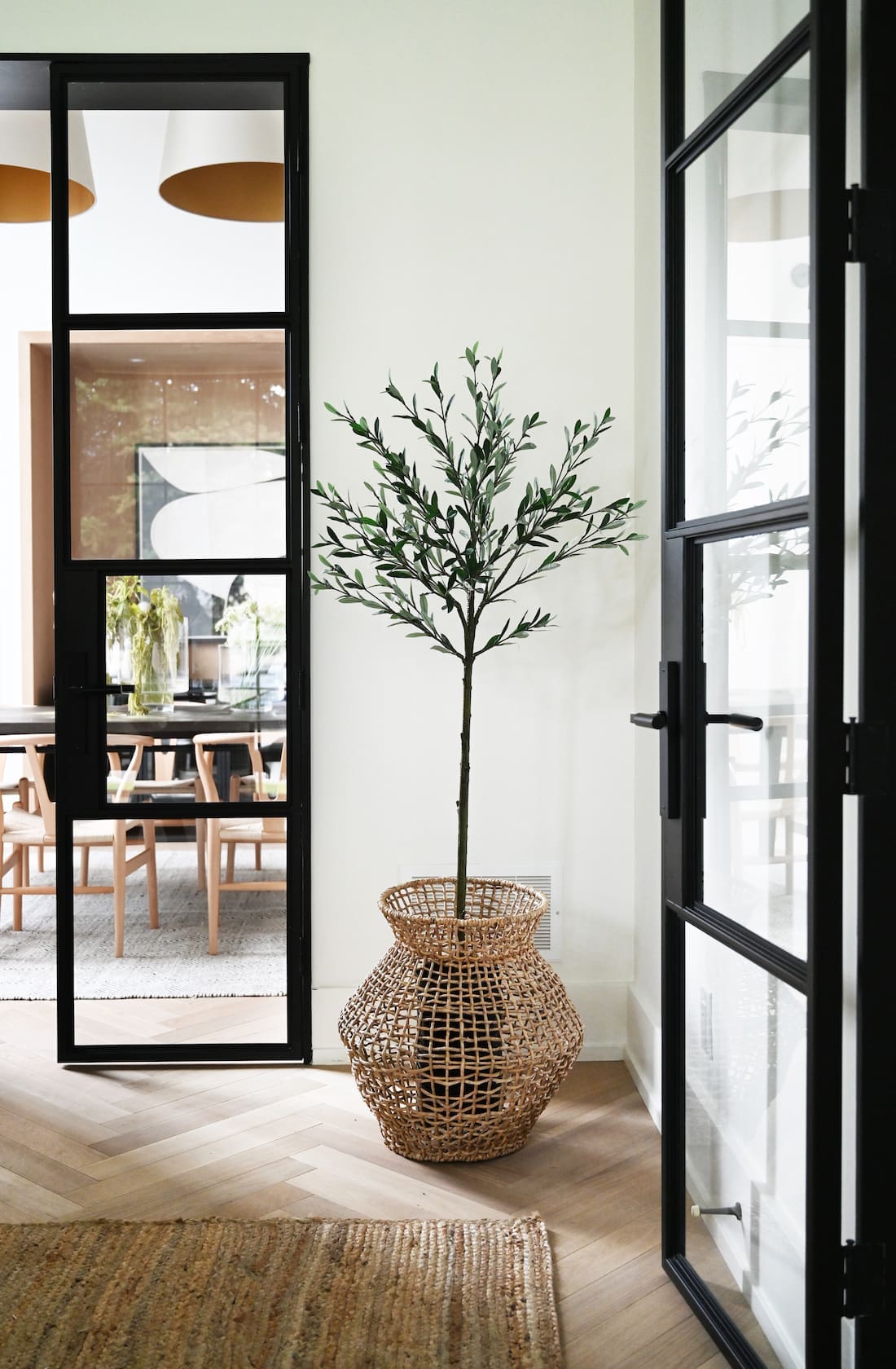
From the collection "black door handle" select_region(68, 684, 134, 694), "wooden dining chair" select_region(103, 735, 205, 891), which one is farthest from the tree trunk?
"black door handle" select_region(68, 684, 134, 694)

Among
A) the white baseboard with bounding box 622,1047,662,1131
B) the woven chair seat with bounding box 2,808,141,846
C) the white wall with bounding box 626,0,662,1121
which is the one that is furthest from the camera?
the woven chair seat with bounding box 2,808,141,846

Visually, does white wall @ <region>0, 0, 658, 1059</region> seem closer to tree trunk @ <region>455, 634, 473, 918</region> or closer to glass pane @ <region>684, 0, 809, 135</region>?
tree trunk @ <region>455, 634, 473, 918</region>

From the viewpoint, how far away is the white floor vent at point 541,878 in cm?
298

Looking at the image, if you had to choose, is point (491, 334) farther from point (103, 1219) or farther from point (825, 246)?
point (103, 1219)

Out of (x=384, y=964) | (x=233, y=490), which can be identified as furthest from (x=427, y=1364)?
(x=233, y=490)

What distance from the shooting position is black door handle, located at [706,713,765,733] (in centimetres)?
169

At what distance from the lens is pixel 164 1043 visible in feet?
9.75

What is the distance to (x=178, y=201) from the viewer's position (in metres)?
2.91

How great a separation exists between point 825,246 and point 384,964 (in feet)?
5.77

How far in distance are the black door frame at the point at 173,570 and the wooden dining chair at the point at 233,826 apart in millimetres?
33

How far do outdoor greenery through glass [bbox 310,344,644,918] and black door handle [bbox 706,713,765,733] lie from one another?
0.75 metres

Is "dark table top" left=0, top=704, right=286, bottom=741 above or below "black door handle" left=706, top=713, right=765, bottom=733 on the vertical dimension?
below

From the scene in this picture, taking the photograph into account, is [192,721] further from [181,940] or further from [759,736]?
[759,736]

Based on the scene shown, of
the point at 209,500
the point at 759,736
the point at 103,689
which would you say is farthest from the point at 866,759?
the point at 103,689
